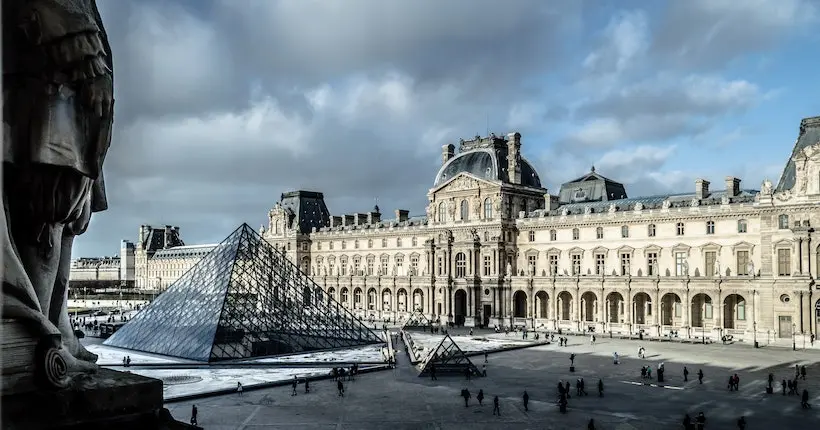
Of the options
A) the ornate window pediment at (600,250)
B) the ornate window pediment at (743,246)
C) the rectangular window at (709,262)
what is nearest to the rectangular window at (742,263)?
the ornate window pediment at (743,246)

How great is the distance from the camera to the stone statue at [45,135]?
490 centimetres

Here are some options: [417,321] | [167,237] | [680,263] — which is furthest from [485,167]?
[167,237]

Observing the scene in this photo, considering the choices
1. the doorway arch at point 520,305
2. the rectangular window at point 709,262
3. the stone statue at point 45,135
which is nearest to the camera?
the stone statue at point 45,135

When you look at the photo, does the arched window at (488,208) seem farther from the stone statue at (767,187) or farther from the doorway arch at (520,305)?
the stone statue at (767,187)

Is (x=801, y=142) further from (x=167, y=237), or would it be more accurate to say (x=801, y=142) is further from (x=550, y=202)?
(x=167, y=237)

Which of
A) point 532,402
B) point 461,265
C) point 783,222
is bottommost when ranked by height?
point 532,402

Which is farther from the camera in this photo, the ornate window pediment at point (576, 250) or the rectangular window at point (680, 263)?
the ornate window pediment at point (576, 250)

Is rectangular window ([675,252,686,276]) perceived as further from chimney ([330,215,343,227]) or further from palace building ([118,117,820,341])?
chimney ([330,215,343,227])

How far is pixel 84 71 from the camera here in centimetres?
515

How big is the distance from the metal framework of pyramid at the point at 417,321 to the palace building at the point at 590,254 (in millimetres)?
1006

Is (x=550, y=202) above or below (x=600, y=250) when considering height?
above

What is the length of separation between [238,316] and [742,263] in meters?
35.3

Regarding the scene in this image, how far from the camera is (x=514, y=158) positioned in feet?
207

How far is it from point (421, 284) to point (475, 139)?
15488 millimetres
